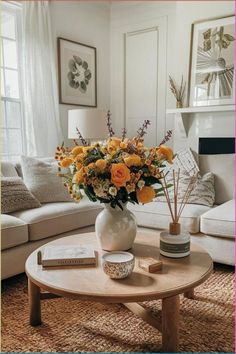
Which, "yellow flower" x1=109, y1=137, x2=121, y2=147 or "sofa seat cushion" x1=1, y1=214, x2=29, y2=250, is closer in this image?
"yellow flower" x1=109, y1=137, x2=121, y2=147

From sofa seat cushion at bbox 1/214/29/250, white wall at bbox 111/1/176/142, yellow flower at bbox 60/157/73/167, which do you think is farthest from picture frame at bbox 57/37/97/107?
yellow flower at bbox 60/157/73/167

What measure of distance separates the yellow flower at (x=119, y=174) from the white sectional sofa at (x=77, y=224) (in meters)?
0.98

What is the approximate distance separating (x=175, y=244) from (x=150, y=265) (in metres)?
0.19

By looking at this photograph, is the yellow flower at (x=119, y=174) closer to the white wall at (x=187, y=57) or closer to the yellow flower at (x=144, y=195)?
the yellow flower at (x=144, y=195)

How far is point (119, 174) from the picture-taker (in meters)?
1.46

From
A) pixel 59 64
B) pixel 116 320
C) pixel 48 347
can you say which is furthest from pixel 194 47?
pixel 48 347

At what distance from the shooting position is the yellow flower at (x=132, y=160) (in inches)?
58.6

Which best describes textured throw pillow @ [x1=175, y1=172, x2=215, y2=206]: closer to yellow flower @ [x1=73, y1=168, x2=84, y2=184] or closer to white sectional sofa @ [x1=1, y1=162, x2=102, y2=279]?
white sectional sofa @ [x1=1, y1=162, x2=102, y2=279]

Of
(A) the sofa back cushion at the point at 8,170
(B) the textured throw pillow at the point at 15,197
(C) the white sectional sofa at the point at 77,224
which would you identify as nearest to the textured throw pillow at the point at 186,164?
(C) the white sectional sofa at the point at 77,224

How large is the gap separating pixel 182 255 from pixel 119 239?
31 cm

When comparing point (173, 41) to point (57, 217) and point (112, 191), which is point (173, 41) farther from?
point (112, 191)

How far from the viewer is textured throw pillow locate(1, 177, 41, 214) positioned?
2402 mm

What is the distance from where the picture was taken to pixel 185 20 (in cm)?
374

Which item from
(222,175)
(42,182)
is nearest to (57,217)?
(42,182)
